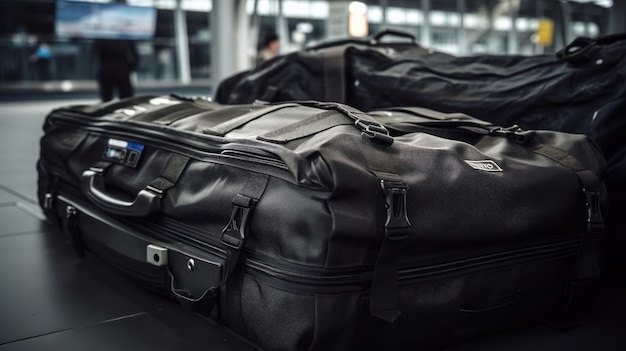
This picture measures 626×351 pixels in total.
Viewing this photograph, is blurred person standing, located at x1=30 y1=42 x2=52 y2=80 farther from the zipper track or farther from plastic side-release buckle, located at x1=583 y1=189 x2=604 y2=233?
plastic side-release buckle, located at x1=583 y1=189 x2=604 y2=233

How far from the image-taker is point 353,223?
80 centimetres

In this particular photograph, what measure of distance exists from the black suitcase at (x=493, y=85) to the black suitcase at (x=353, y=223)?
0.24 metres

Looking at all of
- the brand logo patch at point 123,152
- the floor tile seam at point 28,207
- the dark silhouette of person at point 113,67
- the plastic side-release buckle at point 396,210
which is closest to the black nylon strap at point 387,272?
the plastic side-release buckle at point 396,210

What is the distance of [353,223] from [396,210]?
0.26 ft

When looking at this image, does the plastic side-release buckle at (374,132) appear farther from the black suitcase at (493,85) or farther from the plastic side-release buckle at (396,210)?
the black suitcase at (493,85)

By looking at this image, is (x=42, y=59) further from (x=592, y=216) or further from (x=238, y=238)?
(x=592, y=216)

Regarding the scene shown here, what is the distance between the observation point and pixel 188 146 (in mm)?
1134

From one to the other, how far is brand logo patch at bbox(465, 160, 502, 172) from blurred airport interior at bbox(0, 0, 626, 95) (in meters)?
6.77

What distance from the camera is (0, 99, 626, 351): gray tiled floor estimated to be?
1021mm

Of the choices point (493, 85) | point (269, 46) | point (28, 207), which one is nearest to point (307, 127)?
point (493, 85)

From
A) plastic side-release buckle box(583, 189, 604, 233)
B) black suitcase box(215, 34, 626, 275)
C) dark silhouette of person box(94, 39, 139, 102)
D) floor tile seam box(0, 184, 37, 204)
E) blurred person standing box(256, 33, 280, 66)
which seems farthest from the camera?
dark silhouette of person box(94, 39, 139, 102)

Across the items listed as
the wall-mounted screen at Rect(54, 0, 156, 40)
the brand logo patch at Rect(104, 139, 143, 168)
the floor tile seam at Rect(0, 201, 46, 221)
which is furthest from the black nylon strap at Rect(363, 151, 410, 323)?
the wall-mounted screen at Rect(54, 0, 156, 40)

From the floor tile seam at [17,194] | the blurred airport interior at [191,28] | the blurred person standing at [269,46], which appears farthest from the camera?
the blurred airport interior at [191,28]

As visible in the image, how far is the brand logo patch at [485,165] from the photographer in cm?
97
